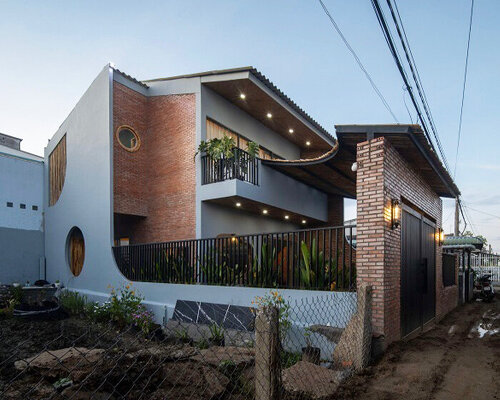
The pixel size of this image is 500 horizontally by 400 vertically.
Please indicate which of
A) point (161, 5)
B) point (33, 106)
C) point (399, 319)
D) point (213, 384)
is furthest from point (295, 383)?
point (33, 106)

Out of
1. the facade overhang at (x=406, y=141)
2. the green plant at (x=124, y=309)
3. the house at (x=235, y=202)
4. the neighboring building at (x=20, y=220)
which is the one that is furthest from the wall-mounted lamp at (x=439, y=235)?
the neighboring building at (x=20, y=220)

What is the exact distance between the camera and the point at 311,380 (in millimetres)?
4008

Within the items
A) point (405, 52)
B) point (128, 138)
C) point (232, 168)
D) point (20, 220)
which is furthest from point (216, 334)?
point (20, 220)

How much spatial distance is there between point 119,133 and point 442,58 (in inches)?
424

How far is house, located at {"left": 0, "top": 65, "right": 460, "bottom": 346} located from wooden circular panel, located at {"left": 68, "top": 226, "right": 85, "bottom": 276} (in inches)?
2.1

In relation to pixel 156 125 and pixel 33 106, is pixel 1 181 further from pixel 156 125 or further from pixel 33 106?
pixel 33 106

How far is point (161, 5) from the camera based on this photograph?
9.70 m

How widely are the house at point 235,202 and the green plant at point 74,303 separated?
0.37 metres

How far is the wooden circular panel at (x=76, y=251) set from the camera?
1446cm

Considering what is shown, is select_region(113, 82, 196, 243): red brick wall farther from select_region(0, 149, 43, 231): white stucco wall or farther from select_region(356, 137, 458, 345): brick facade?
select_region(356, 137, 458, 345): brick facade

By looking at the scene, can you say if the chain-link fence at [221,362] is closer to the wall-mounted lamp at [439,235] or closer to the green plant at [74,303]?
the green plant at [74,303]

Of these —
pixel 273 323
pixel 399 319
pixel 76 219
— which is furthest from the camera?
pixel 76 219

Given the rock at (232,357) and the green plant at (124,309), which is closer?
the rock at (232,357)

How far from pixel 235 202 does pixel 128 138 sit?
16.3 feet
